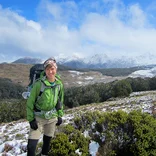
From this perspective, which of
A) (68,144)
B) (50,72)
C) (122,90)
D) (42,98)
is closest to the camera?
(42,98)

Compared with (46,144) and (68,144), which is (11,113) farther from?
(68,144)

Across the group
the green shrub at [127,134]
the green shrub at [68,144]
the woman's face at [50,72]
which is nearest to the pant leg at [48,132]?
the green shrub at [68,144]

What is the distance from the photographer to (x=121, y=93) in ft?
171

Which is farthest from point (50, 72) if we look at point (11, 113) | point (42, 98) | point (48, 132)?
point (11, 113)

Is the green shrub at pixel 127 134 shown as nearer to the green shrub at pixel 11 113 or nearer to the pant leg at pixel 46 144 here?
the pant leg at pixel 46 144

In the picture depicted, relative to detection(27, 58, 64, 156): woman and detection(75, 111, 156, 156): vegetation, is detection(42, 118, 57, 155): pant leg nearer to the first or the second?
detection(27, 58, 64, 156): woman

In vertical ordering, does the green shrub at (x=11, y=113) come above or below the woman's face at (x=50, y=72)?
below

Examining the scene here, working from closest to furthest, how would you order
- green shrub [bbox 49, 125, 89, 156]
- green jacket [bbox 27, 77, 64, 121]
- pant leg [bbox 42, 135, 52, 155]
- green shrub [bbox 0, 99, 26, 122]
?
1. green jacket [bbox 27, 77, 64, 121]
2. green shrub [bbox 49, 125, 89, 156]
3. pant leg [bbox 42, 135, 52, 155]
4. green shrub [bbox 0, 99, 26, 122]

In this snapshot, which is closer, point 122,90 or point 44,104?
point 44,104

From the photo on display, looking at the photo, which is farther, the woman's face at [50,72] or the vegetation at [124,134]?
the vegetation at [124,134]

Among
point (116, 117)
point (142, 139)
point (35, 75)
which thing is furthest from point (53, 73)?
point (142, 139)

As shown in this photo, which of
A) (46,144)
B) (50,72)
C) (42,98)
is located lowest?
(46,144)

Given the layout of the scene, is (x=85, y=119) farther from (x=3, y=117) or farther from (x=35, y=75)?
(x=3, y=117)

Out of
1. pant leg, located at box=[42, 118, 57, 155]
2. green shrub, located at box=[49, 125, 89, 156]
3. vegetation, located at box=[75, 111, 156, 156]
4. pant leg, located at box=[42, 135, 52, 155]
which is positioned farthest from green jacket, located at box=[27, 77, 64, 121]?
vegetation, located at box=[75, 111, 156, 156]
